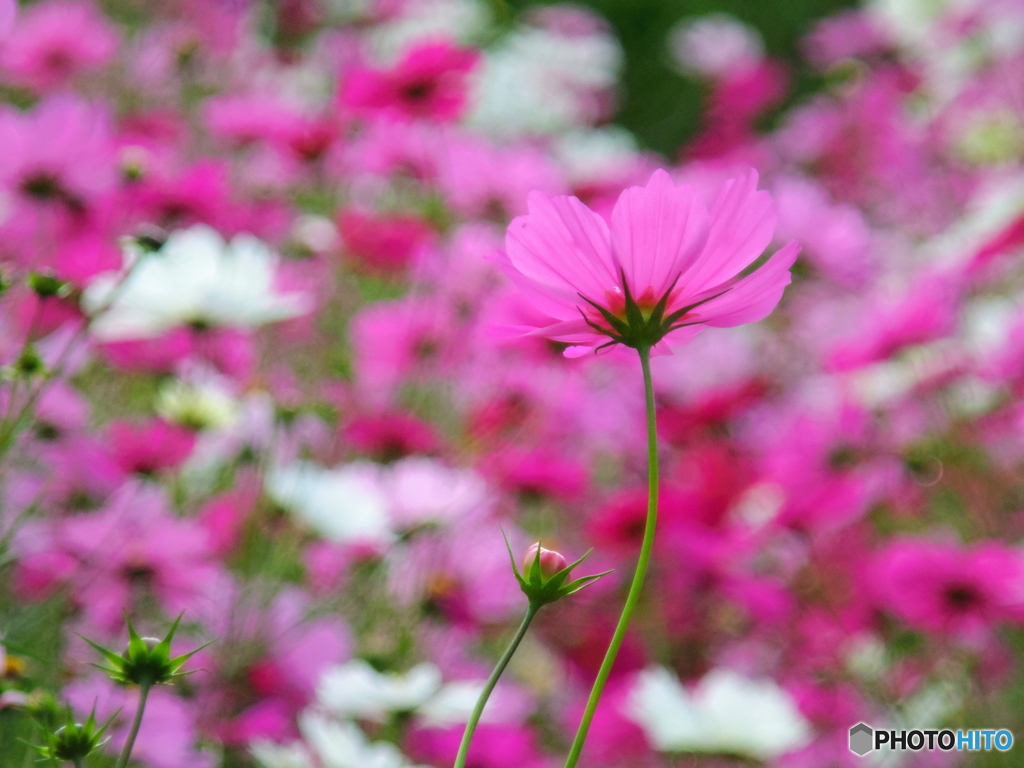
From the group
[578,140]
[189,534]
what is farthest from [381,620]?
[578,140]

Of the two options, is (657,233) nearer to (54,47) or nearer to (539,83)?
(54,47)

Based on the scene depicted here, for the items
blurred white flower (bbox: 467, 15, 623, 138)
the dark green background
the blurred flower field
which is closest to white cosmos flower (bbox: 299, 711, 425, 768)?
the blurred flower field

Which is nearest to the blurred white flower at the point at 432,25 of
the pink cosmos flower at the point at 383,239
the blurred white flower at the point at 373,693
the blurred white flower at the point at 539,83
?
the blurred white flower at the point at 539,83

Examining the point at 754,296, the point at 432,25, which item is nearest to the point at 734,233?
the point at 754,296

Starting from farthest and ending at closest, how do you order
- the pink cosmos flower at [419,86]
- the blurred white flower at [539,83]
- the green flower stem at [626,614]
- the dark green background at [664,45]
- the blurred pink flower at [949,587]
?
the dark green background at [664,45]
the blurred white flower at [539,83]
the pink cosmos flower at [419,86]
the blurred pink flower at [949,587]
the green flower stem at [626,614]

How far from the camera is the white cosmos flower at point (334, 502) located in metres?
0.61

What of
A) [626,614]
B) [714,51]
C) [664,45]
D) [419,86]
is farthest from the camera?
[664,45]

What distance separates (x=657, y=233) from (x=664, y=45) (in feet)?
9.64

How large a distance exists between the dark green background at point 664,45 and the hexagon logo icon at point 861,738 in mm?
2371

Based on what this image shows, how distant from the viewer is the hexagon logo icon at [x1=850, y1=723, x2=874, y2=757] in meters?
0.64

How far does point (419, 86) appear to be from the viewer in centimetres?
85

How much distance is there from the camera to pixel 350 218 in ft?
3.22

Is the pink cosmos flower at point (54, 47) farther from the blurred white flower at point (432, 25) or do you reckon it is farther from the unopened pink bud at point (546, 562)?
the unopened pink bud at point (546, 562)

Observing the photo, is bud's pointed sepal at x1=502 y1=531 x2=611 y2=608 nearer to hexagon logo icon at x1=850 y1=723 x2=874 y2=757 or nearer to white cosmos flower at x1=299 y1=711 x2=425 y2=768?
white cosmos flower at x1=299 y1=711 x2=425 y2=768
